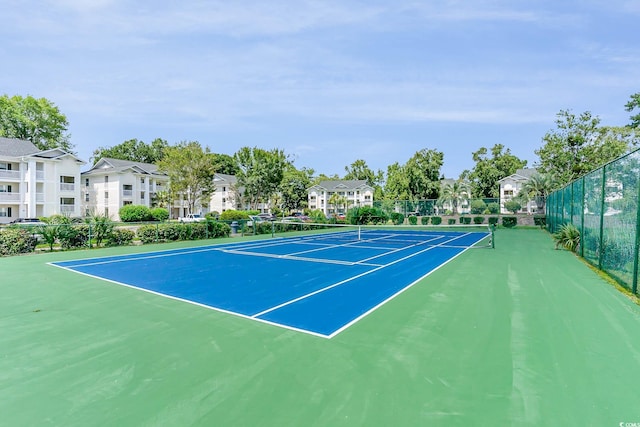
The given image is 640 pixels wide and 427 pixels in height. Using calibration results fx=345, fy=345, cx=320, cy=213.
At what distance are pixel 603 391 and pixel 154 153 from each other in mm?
80486

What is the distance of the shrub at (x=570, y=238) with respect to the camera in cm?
1356

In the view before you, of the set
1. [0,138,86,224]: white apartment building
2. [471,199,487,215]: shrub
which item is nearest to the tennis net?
[471,199,487,215]: shrub

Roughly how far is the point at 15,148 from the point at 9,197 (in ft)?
16.3

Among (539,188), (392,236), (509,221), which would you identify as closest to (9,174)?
(392,236)

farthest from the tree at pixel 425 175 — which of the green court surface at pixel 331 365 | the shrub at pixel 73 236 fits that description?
the green court surface at pixel 331 365

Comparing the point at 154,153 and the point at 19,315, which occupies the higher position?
the point at 154,153

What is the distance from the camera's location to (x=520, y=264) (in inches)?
425

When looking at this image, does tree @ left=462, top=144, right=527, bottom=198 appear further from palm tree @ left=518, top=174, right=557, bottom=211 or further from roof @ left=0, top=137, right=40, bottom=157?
roof @ left=0, top=137, right=40, bottom=157

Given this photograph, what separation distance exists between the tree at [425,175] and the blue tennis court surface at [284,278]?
33945mm

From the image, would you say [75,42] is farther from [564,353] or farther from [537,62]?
[537,62]

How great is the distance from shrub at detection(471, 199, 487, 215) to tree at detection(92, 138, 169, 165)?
59278 mm

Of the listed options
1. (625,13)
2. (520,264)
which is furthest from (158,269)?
(625,13)

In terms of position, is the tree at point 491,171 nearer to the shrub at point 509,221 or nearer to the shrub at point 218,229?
the shrub at point 509,221

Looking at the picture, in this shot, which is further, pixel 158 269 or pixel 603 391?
pixel 158 269
